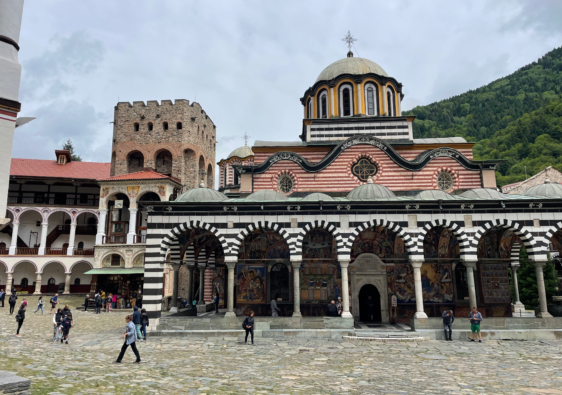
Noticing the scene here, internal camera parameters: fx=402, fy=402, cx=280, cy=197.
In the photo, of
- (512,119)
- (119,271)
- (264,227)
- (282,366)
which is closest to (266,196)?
(264,227)

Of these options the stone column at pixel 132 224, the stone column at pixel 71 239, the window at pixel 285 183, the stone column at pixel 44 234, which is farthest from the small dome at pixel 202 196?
the stone column at pixel 44 234

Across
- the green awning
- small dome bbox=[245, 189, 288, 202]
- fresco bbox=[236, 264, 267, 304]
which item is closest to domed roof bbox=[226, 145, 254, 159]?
the green awning

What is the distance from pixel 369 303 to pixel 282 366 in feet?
27.6

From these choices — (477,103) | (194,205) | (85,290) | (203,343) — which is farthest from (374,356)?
(477,103)

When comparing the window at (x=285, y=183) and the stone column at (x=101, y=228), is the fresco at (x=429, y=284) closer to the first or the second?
the window at (x=285, y=183)

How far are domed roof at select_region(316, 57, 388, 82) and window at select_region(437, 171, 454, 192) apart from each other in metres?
7.37

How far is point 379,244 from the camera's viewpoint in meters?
17.1

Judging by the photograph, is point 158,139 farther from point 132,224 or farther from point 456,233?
point 456,233

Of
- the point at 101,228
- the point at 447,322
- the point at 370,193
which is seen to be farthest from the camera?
the point at 101,228

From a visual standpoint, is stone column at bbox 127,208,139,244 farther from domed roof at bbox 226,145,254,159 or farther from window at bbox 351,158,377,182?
window at bbox 351,158,377,182

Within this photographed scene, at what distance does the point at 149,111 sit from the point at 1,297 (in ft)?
65.9

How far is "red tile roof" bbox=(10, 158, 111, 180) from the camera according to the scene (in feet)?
113

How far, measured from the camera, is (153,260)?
14938 mm

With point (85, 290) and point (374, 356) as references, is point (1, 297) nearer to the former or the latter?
point (85, 290)
